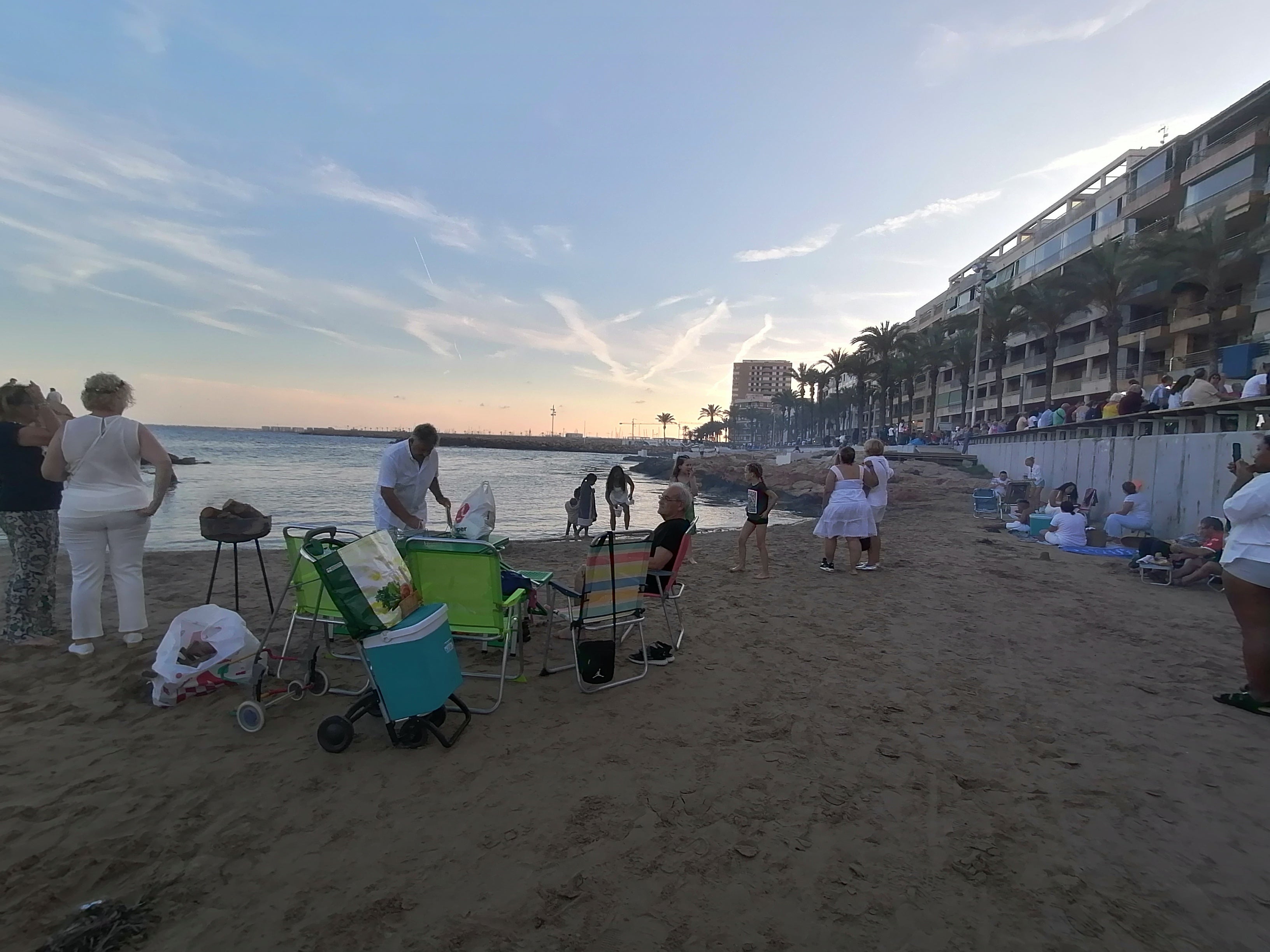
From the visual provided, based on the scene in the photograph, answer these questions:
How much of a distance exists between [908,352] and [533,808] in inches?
2038

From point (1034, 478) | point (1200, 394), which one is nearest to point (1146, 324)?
point (1034, 478)

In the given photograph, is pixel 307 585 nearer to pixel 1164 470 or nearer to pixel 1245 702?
pixel 1245 702

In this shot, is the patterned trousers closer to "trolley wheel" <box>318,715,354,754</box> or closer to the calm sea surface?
the calm sea surface

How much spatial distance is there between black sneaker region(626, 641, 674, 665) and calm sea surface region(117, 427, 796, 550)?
3491 millimetres

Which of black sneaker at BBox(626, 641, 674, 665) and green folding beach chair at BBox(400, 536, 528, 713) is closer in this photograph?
→ green folding beach chair at BBox(400, 536, 528, 713)

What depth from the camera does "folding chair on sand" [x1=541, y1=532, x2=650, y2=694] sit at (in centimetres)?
403

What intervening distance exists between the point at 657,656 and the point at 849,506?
418cm

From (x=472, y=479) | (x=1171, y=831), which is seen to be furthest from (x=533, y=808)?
(x=472, y=479)

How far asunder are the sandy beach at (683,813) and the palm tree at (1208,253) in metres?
31.5

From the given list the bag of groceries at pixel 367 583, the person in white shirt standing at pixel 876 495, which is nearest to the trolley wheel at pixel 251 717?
the bag of groceries at pixel 367 583

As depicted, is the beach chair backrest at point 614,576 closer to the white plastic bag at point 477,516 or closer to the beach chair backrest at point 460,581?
the beach chair backrest at point 460,581

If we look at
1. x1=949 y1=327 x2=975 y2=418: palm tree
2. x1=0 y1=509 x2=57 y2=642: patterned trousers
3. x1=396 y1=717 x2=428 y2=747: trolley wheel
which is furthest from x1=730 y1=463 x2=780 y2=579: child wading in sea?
x1=949 y1=327 x2=975 y2=418: palm tree

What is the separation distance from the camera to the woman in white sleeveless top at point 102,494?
158 inches

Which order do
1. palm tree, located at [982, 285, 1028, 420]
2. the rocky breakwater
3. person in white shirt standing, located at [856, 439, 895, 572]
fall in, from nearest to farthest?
person in white shirt standing, located at [856, 439, 895, 572]
the rocky breakwater
palm tree, located at [982, 285, 1028, 420]
